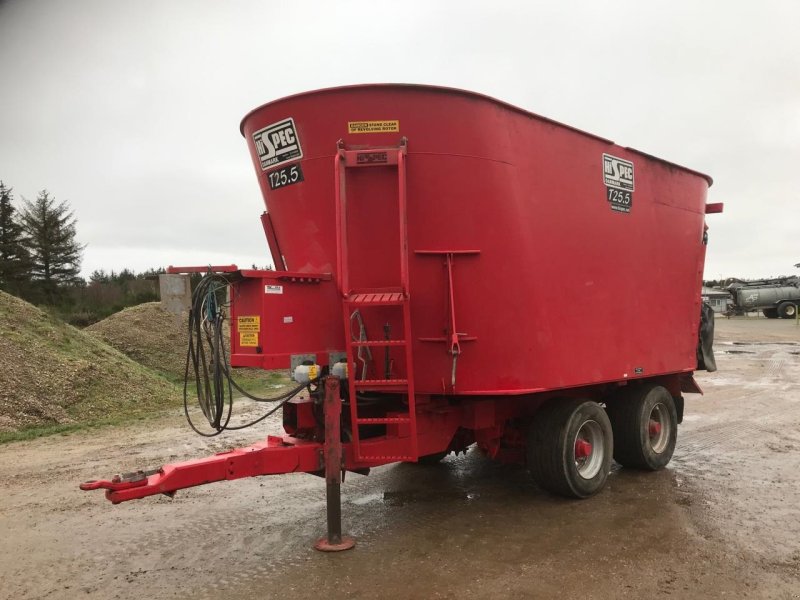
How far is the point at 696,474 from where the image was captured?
21.5 ft

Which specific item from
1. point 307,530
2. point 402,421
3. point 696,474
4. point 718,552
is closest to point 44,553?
point 307,530

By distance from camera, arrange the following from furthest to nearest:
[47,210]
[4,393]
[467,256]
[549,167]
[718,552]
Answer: [47,210]
[4,393]
[549,167]
[467,256]
[718,552]

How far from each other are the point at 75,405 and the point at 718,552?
32.2ft

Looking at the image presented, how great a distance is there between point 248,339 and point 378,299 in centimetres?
101

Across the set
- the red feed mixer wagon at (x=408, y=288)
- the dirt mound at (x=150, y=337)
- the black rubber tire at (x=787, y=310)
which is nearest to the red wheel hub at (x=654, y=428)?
the red feed mixer wagon at (x=408, y=288)

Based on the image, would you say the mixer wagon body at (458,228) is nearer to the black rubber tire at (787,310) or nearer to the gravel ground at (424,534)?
the gravel ground at (424,534)

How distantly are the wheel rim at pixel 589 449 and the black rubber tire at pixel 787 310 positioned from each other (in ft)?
121

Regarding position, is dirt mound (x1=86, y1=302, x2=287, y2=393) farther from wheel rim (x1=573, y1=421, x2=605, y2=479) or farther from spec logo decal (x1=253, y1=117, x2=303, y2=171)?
spec logo decal (x1=253, y1=117, x2=303, y2=171)

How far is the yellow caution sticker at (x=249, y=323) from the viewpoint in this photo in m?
4.51

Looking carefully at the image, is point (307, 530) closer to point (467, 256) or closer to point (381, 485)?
point (381, 485)

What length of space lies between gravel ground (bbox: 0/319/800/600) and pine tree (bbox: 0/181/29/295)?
1024 inches

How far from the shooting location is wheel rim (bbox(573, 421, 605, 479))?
18.7 feet

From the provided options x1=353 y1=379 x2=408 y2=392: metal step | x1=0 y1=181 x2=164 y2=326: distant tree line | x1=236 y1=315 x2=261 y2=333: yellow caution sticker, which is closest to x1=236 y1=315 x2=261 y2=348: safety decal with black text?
x1=236 y1=315 x2=261 y2=333: yellow caution sticker

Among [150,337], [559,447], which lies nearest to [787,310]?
[150,337]
